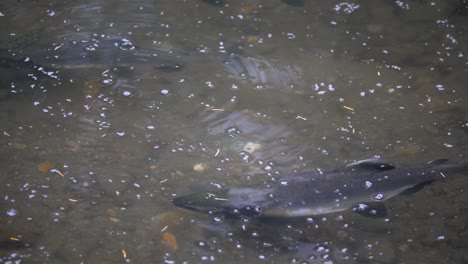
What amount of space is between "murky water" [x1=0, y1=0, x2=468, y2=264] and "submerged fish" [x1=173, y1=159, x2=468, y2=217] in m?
0.09

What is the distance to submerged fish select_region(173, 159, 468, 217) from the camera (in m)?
3.64

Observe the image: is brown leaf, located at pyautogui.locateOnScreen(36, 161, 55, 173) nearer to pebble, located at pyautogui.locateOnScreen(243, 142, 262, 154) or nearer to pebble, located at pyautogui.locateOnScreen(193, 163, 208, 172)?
pebble, located at pyautogui.locateOnScreen(193, 163, 208, 172)

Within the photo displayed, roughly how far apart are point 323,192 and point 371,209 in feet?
1.23

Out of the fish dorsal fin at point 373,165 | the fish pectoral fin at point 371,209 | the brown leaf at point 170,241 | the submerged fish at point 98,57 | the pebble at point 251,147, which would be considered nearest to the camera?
the brown leaf at point 170,241

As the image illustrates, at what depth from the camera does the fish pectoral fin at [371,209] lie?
3732mm

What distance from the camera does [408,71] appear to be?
508 centimetres

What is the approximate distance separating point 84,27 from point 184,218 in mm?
2830

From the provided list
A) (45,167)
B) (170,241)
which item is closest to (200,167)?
(170,241)

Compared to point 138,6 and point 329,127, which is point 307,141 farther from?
point 138,6

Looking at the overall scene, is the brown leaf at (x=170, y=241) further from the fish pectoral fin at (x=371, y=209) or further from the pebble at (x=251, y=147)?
the fish pectoral fin at (x=371, y=209)

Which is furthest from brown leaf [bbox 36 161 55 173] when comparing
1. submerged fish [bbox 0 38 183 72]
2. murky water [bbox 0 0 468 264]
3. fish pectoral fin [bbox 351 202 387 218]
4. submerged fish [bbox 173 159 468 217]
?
fish pectoral fin [bbox 351 202 387 218]

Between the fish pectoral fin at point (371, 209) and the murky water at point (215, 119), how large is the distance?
61 millimetres

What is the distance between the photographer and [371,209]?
3.75 metres

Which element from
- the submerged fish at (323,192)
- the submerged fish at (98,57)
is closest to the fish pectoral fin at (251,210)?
the submerged fish at (323,192)
